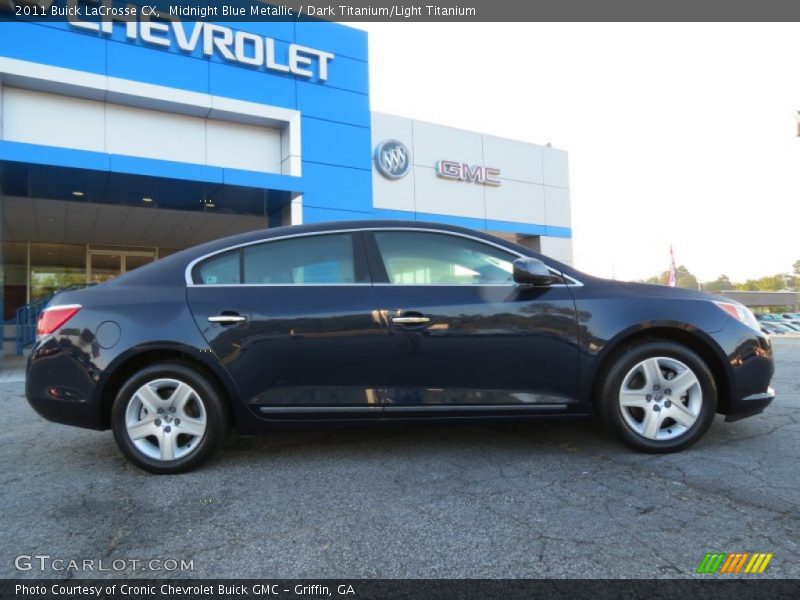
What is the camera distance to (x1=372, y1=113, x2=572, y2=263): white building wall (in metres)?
15.5

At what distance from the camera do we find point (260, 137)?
A: 11438 millimetres

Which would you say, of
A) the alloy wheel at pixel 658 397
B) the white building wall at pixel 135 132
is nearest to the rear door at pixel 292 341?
the alloy wheel at pixel 658 397

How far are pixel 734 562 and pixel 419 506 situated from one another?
51.0 inches

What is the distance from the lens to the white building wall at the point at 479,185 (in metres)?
15.5

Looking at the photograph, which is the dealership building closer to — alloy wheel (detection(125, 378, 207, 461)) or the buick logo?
the buick logo

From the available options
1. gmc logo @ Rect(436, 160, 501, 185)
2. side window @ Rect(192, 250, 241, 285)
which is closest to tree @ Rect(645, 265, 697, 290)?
side window @ Rect(192, 250, 241, 285)

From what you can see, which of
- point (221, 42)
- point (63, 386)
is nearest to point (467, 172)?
point (221, 42)

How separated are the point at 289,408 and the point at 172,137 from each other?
9329 mm

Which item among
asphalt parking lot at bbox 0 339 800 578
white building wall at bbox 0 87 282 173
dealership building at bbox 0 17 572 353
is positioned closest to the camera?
asphalt parking lot at bbox 0 339 800 578

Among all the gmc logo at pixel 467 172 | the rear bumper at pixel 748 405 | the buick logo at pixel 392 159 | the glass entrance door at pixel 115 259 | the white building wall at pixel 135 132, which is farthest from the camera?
the glass entrance door at pixel 115 259

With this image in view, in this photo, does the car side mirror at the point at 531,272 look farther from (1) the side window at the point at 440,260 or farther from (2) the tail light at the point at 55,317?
(2) the tail light at the point at 55,317

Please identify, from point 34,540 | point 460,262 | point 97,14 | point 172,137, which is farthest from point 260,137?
point 34,540

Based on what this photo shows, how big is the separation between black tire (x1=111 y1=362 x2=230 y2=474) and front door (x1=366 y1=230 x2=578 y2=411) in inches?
39.9

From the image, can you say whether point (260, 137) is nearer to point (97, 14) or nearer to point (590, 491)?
point (97, 14)
